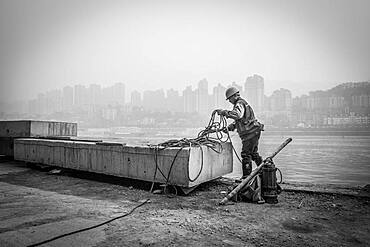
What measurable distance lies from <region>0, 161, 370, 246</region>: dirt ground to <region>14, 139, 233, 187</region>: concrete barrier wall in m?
0.34

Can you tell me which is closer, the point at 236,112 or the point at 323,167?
the point at 236,112

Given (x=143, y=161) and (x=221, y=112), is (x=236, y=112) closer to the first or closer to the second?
(x=221, y=112)

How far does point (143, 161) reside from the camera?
18.8 ft

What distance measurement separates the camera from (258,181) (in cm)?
485

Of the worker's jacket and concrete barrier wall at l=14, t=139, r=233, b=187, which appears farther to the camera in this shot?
the worker's jacket

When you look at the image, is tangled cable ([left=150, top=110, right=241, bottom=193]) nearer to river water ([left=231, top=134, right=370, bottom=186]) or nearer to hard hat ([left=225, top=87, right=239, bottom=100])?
hard hat ([left=225, top=87, right=239, bottom=100])

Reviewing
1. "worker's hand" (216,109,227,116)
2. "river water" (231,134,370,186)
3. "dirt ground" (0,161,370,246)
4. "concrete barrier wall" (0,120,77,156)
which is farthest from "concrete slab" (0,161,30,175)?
"river water" (231,134,370,186)

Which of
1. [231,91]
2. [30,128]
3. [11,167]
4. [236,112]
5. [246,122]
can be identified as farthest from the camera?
[30,128]

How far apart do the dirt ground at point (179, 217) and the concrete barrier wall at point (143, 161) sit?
1.13ft

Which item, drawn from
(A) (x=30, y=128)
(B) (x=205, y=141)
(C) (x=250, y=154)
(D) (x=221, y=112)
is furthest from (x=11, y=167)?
(C) (x=250, y=154)

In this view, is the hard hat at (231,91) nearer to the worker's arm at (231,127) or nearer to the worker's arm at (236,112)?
the worker's arm at (236,112)

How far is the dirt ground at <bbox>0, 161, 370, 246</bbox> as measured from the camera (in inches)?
127

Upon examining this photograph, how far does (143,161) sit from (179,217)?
1966 millimetres

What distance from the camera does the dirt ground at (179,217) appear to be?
127 inches
